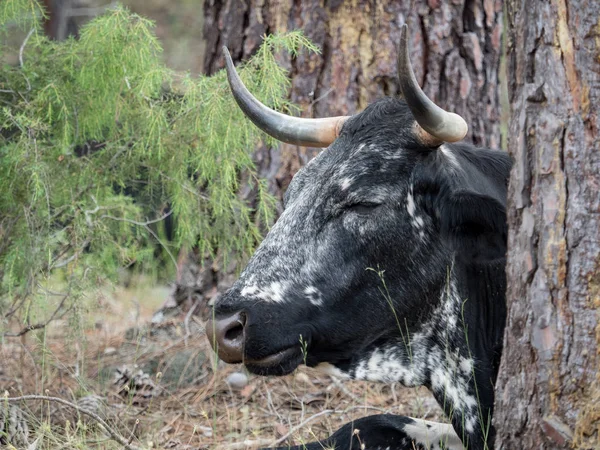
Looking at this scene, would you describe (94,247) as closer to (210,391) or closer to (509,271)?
(210,391)

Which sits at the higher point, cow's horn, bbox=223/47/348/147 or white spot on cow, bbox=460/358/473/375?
cow's horn, bbox=223/47/348/147

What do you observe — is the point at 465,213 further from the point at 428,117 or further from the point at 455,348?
the point at 455,348

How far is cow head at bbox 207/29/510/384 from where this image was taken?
345 cm

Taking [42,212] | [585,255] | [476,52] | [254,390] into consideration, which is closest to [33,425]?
[42,212]

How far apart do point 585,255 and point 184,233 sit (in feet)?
9.41

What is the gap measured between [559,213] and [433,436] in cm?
160

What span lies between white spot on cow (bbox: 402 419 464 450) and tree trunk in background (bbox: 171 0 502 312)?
2257 mm

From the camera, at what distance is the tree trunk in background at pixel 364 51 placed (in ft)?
18.3

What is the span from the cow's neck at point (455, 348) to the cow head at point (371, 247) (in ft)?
0.06

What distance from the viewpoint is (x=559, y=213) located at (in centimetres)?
262

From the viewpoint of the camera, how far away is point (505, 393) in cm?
279

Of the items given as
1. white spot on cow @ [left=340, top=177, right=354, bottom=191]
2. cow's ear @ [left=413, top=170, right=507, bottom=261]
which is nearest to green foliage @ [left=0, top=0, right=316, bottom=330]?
white spot on cow @ [left=340, top=177, right=354, bottom=191]

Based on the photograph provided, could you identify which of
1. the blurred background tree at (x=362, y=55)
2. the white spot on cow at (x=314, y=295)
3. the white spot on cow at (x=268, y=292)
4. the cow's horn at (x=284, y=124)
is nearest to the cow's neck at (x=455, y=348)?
→ the white spot on cow at (x=314, y=295)

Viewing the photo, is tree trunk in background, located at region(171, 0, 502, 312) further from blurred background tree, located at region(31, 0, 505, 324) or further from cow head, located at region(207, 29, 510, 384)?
cow head, located at region(207, 29, 510, 384)
